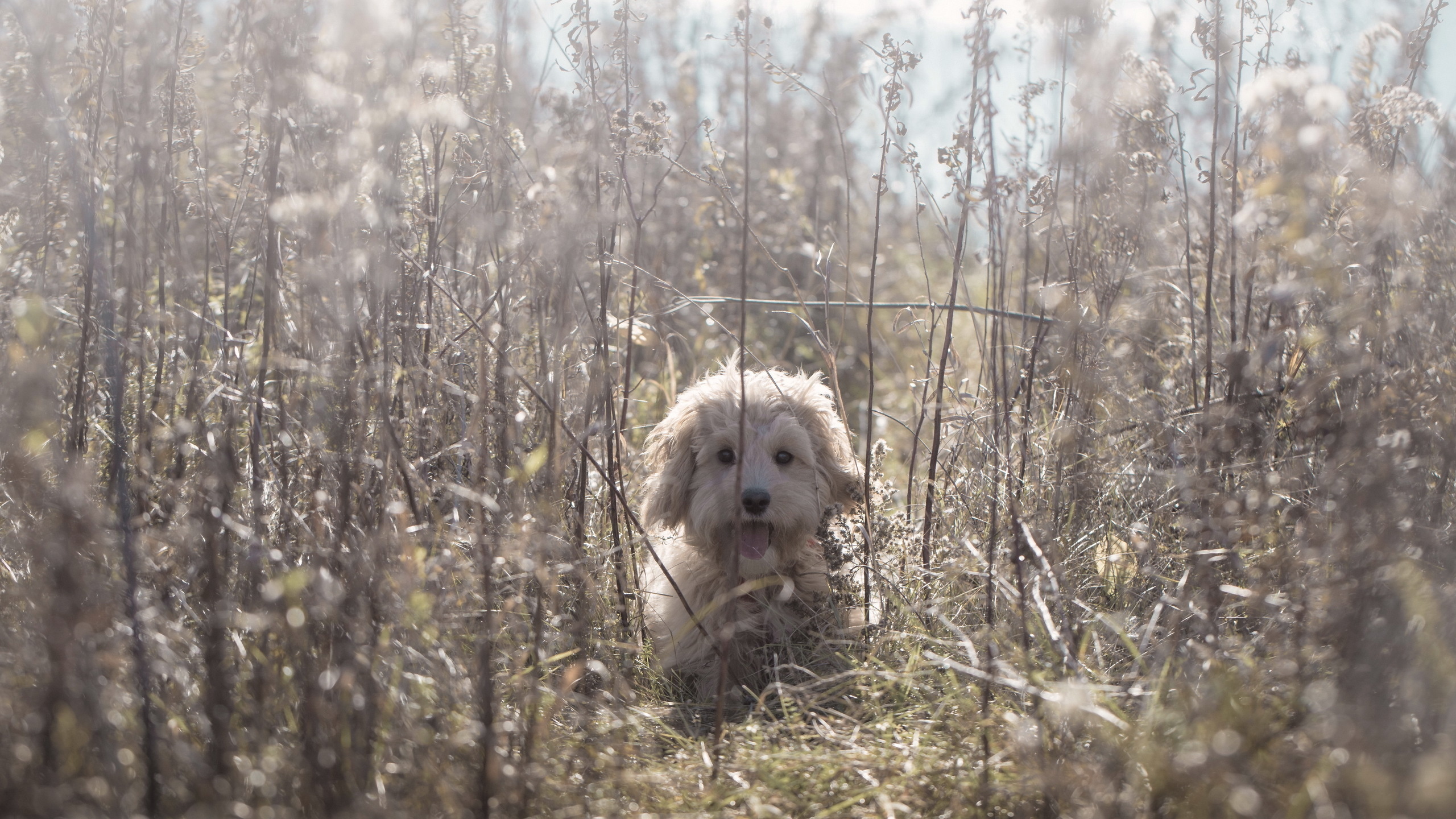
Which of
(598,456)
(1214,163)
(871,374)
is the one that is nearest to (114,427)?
A: (598,456)

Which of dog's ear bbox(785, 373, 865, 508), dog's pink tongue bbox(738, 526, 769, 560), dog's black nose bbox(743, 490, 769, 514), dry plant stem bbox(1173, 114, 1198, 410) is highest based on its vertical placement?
dry plant stem bbox(1173, 114, 1198, 410)

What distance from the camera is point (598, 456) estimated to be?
13.5ft

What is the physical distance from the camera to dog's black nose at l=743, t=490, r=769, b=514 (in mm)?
3602

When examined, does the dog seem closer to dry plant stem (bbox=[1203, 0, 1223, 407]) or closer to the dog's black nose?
the dog's black nose

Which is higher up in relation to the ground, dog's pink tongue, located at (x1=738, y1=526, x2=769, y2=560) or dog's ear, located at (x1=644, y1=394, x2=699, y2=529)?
dog's ear, located at (x1=644, y1=394, x2=699, y2=529)

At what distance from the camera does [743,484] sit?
369 centimetres

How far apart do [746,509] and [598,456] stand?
2.53 ft

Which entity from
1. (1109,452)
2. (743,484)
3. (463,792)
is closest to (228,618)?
(463,792)

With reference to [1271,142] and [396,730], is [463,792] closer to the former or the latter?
[396,730]

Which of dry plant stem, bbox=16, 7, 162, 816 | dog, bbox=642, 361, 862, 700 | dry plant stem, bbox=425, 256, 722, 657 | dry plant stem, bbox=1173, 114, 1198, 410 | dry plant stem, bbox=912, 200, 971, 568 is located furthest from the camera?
dog, bbox=642, 361, 862, 700

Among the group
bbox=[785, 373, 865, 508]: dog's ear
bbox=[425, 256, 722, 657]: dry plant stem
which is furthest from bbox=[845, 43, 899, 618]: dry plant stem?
bbox=[425, 256, 722, 657]: dry plant stem

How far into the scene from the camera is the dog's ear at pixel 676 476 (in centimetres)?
391

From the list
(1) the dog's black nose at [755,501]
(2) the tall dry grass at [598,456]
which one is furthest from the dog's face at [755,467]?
(2) the tall dry grass at [598,456]

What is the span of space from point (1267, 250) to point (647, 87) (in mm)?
6191
